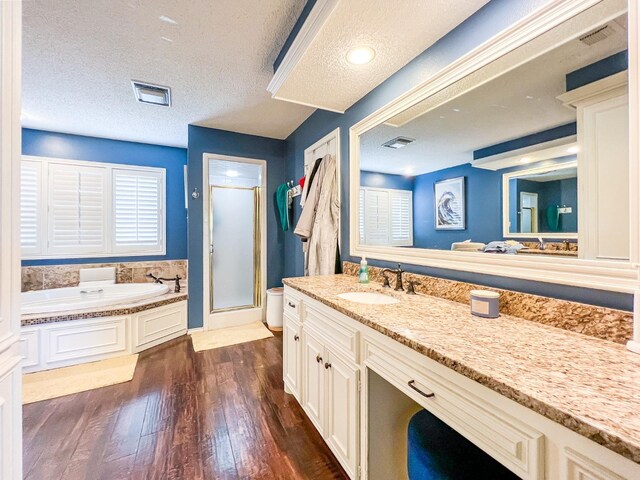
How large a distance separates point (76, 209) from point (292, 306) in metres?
3.66

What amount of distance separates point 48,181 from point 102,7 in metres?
3.01

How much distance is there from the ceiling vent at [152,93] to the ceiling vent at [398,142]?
6.89 ft

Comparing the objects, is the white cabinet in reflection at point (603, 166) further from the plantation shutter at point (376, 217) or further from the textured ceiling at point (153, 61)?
the textured ceiling at point (153, 61)

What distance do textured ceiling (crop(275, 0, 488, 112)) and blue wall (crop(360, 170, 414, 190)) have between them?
0.65 m

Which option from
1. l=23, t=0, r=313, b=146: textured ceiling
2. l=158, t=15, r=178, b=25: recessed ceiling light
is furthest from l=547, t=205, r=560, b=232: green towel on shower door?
l=158, t=15, r=178, b=25: recessed ceiling light

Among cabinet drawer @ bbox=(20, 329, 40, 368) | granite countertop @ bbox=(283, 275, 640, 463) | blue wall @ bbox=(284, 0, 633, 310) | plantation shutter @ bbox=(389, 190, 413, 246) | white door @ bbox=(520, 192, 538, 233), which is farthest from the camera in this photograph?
cabinet drawer @ bbox=(20, 329, 40, 368)

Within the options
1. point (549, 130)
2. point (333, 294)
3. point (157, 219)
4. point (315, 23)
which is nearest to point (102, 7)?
point (315, 23)

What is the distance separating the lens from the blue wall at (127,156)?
3430mm

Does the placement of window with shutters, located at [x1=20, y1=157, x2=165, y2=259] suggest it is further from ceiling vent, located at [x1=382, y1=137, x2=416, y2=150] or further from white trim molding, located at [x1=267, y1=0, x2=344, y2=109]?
ceiling vent, located at [x1=382, y1=137, x2=416, y2=150]

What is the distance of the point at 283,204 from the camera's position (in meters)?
3.66

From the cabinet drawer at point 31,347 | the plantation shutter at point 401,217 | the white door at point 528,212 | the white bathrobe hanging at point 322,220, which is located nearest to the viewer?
the white door at point 528,212

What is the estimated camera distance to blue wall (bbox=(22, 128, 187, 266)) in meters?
3.43

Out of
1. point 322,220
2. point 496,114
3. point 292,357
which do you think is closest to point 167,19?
point 322,220

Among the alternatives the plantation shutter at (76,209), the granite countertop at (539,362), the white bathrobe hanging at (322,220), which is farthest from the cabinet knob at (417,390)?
the plantation shutter at (76,209)
